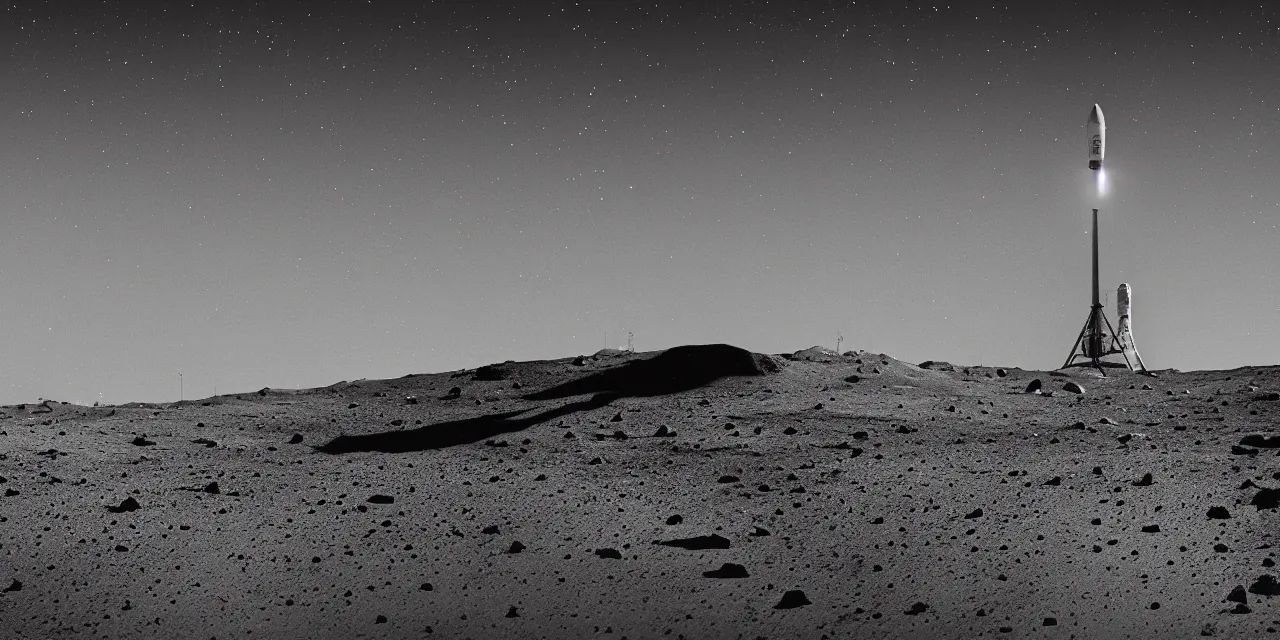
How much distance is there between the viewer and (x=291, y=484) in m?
12.5

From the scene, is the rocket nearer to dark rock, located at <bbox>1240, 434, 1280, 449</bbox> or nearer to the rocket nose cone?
the rocket nose cone

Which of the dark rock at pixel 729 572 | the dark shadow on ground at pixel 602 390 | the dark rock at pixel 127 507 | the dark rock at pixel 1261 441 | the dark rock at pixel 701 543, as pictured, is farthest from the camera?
the dark shadow on ground at pixel 602 390

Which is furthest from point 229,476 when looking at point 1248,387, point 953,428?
point 1248,387

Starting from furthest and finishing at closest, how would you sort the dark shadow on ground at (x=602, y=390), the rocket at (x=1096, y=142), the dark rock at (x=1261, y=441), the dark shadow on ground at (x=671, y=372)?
the rocket at (x=1096, y=142) → the dark shadow on ground at (x=671, y=372) → the dark shadow on ground at (x=602, y=390) → the dark rock at (x=1261, y=441)

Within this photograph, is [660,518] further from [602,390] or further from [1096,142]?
[1096,142]

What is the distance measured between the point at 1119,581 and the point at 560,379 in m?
10.6

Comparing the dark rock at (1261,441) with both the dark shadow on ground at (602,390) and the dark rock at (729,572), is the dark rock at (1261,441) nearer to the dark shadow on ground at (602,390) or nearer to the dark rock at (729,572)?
the dark rock at (729,572)

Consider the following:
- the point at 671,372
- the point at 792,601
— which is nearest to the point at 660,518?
the point at 792,601

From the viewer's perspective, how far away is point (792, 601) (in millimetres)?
8852

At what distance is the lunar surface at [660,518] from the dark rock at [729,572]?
7 centimetres

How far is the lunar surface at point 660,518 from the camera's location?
8.84 m

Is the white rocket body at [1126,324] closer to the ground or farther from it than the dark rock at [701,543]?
farther from it

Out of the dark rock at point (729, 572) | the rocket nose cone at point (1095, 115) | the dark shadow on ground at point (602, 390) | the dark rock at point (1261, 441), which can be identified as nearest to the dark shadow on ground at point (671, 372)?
the dark shadow on ground at point (602, 390)

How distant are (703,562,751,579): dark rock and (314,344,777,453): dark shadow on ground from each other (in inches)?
224
